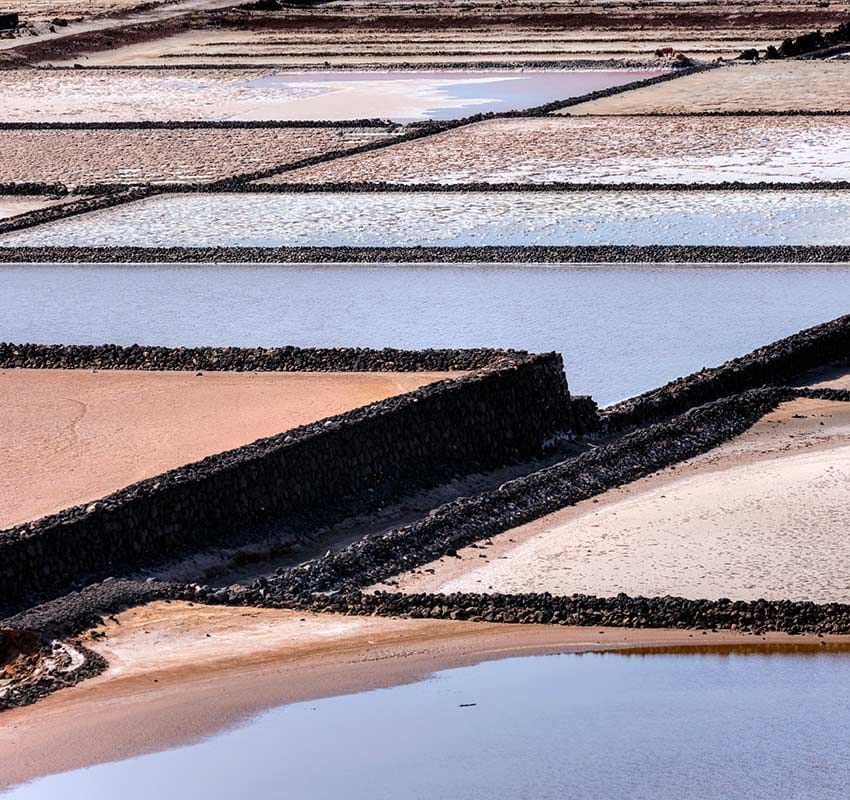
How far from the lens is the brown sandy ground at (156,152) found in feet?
52.4

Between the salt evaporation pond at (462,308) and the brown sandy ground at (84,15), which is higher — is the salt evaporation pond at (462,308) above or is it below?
below

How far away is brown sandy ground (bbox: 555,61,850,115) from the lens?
18469 millimetres

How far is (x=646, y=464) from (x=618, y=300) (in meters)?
2.86

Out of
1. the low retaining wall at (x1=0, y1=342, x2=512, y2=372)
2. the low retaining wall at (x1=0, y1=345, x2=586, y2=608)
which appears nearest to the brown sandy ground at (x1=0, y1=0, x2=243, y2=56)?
the low retaining wall at (x1=0, y1=342, x2=512, y2=372)

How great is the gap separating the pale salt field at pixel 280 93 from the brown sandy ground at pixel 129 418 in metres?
10.2

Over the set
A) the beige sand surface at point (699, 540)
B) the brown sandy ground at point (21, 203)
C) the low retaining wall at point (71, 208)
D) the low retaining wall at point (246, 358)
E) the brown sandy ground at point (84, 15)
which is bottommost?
the beige sand surface at point (699, 540)

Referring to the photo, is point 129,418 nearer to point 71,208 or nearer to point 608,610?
point 608,610

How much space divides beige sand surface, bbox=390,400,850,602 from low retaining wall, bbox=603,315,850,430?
51cm

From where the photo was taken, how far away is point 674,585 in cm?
648

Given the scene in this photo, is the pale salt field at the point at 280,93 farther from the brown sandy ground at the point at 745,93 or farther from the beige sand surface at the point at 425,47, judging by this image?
the beige sand surface at the point at 425,47

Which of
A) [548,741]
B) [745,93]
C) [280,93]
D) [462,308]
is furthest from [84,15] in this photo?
[548,741]

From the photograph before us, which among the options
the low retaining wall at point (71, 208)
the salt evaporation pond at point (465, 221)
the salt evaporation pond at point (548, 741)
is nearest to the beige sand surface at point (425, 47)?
the salt evaporation pond at point (465, 221)

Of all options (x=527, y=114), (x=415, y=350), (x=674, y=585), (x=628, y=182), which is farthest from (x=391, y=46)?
(x=674, y=585)

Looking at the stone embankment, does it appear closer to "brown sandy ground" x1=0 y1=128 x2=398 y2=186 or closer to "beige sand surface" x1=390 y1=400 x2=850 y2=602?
"beige sand surface" x1=390 y1=400 x2=850 y2=602
